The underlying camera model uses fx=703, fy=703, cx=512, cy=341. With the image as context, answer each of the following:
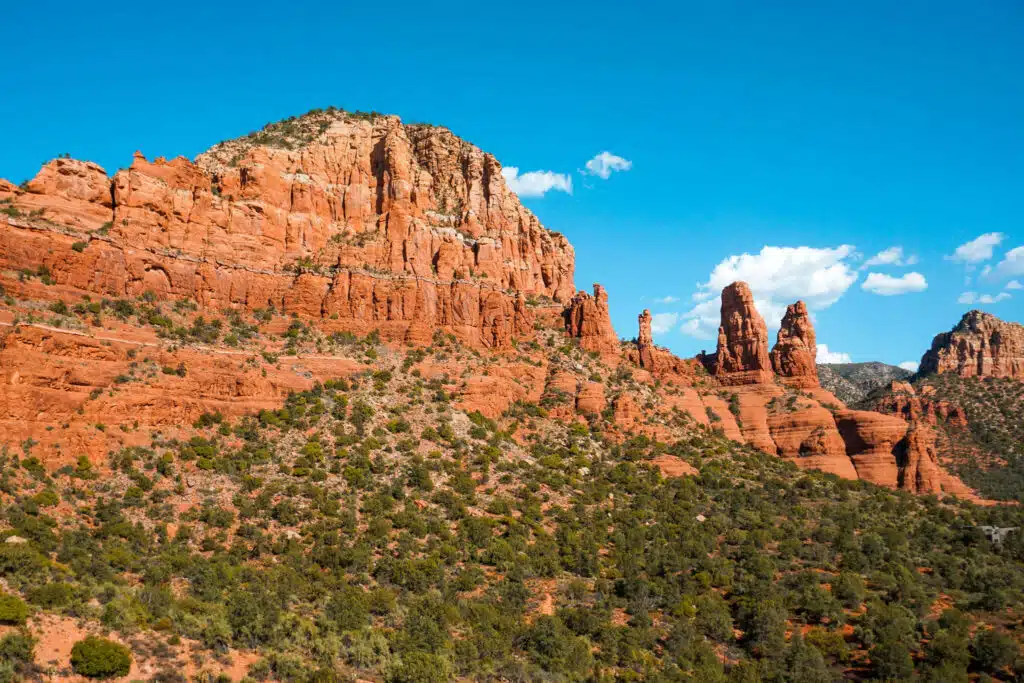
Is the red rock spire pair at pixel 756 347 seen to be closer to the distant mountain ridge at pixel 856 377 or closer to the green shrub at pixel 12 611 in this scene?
the distant mountain ridge at pixel 856 377

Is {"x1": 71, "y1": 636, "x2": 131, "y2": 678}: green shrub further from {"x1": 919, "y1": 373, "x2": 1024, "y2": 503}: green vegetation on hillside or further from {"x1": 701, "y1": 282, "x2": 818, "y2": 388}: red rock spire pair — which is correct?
{"x1": 919, "y1": 373, "x2": 1024, "y2": 503}: green vegetation on hillside

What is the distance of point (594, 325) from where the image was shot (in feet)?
249

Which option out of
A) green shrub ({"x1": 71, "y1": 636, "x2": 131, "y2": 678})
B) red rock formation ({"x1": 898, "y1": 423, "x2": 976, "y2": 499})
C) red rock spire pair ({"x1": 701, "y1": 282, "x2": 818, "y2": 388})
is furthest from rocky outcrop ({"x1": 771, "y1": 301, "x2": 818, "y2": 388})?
green shrub ({"x1": 71, "y1": 636, "x2": 131, "y2": 678})

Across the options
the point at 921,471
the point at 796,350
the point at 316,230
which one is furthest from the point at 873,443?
the point at 316,230

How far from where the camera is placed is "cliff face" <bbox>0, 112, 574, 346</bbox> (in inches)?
2158

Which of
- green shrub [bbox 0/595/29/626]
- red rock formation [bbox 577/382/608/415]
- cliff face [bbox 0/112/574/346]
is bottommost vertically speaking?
green shrub [bbox 0/595/29/626]

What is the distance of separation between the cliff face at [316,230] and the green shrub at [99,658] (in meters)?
35.2

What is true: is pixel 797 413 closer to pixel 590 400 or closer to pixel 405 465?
pixel 590 400

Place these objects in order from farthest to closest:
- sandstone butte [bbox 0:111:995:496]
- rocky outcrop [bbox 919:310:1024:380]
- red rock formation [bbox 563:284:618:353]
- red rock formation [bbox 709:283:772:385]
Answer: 1. rocky outcrop [bbox 919:310:1024:380]
2. red rock formation [bbox 709:283:772:385]
3. red rock formation [bbox 563:284:618:353]
4. sandstone butte [bbox 0:111:995:496]

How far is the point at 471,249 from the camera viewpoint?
75.1 metres


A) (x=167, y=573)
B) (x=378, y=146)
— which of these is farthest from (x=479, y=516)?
(x=378, y=146)

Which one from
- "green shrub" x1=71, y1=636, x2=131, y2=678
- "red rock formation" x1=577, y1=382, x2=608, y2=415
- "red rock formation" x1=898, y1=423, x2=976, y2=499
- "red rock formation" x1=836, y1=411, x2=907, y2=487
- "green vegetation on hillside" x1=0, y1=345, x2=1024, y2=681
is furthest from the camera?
"red rock formation" x1=836, y1=411, x2=907, y2=487

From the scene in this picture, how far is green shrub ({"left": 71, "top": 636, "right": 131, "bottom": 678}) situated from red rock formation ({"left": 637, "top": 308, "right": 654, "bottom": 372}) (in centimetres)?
6183

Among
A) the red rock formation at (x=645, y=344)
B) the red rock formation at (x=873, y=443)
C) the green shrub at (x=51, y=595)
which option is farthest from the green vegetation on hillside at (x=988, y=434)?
the green shrub at (x=51, y=595)
